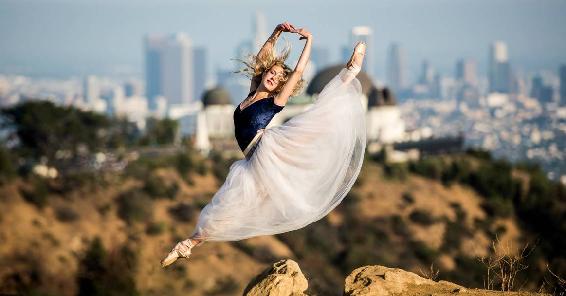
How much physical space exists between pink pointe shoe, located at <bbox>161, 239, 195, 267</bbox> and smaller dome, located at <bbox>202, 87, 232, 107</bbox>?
5876 cm

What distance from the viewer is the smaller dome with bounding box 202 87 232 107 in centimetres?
6800

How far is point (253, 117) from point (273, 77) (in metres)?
0.47

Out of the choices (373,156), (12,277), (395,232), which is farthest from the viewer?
(373,156)

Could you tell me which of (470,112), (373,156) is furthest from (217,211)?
(470,112)

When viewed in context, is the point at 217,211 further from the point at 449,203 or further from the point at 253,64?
the point at 449,203

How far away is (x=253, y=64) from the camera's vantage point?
9.69 metres

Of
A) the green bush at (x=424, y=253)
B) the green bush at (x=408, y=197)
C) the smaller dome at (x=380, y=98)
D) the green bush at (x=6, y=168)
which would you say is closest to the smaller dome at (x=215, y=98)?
the smaller dome at (x=380, y=98)

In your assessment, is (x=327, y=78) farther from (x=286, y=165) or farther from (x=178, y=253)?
(x=178, y=253)

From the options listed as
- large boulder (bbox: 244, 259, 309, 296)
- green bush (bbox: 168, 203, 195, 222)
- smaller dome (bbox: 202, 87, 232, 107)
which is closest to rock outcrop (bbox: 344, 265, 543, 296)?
large boulder (bbox: 244, 259, 309, 296)

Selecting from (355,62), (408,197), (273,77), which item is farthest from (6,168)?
(355,62)

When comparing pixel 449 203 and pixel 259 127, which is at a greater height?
pixel 259 127

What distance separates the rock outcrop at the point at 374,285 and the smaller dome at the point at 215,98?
57939mm

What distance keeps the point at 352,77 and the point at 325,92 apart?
1.02 ft

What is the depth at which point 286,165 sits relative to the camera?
30.6ft
